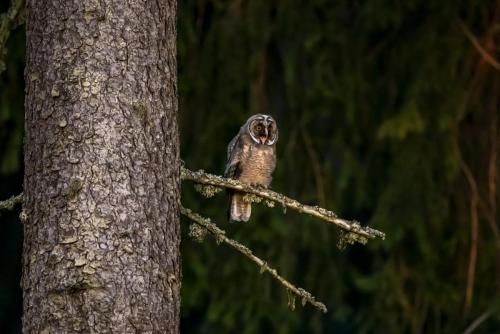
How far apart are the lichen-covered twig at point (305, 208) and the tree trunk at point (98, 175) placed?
0.24m

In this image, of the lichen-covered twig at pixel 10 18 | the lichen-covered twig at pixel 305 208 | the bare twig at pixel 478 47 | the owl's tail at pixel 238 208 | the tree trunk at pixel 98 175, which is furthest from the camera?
the bare twig at pixel 478 47

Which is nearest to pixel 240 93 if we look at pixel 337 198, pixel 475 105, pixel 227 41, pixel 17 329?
pixel 227 41

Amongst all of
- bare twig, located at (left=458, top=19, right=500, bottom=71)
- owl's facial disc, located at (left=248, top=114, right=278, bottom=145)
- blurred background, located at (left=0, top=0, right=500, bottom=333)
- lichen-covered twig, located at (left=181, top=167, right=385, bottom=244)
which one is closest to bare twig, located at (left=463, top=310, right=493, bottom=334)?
blurred background, located at (left=0, top=0, right=500, bottom=333)

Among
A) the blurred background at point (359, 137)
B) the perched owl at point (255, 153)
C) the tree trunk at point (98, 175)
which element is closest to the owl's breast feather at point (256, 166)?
the perched owl at point (255, 153)

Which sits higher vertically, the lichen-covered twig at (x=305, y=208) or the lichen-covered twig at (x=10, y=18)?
Answer: the lichen-covered twig at (x=10, y=18)

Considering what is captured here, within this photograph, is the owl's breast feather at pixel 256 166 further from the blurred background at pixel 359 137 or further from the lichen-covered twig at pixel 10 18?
the lichen-covered twig at pixel 10 18

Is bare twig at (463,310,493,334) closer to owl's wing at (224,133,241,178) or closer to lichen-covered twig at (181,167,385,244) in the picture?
owl's wing at (224,133,241,178)

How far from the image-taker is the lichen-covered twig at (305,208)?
11.7 feet

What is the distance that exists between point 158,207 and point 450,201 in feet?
14.3

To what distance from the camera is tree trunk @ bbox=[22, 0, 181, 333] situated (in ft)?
10.6

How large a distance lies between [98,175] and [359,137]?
4.31 meters

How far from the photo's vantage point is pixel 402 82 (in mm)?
Result: 7324

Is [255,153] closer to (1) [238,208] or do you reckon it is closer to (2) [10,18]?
(1) [238,208]

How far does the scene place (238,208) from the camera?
5336 millimetres
